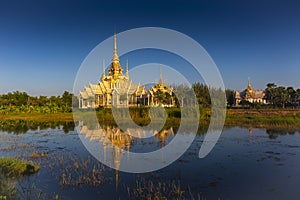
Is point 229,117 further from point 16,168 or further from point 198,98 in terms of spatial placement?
point 16,168

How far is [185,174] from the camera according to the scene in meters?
10.5

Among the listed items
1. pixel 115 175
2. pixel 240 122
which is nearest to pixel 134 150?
pixel 115 175

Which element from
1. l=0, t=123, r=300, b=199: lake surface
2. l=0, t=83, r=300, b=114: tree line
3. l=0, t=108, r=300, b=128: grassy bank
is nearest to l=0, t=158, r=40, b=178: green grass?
l=0, t=123, r=300, b=199: lake surface

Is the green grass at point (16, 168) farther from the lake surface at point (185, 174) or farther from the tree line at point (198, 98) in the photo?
the tree line at point (198, 98)

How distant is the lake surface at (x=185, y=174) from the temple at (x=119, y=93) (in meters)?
27.4

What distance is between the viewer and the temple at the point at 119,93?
145 ft

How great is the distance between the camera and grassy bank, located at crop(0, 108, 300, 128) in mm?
25703

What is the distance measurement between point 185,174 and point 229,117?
20.3 metres

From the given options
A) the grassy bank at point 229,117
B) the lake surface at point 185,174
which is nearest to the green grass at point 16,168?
the lake surface at point 185,174

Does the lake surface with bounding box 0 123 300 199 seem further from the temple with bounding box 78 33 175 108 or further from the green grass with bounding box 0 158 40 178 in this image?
the temple with bounding box 78 33 175 108

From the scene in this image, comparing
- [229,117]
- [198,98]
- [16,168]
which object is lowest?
[16,168]

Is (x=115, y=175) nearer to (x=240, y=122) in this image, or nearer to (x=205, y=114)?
(x=240, y=122)

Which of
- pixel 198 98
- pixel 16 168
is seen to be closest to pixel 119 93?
pixel 198 98

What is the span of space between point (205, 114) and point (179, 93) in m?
12.9
